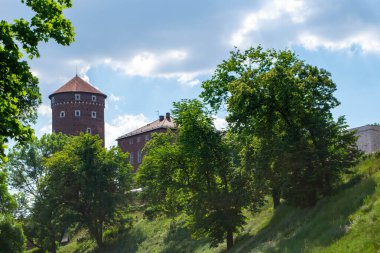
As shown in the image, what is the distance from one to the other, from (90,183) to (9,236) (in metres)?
15.1

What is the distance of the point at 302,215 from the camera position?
30.1 m

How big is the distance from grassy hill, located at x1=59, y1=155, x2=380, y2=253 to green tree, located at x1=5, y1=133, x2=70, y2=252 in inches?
554

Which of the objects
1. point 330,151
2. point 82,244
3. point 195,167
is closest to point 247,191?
point 195,167

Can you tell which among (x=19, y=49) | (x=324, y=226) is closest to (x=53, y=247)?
(x=324, y=226)

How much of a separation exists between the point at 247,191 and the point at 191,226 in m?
4.64

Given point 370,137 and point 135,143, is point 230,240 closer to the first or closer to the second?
point 370,137

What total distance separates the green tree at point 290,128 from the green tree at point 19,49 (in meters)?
16.3

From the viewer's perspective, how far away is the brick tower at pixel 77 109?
313 ft

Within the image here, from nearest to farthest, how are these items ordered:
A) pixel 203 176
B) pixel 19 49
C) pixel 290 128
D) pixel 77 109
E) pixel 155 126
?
pixel 19 49
pixel 290 128
pixel 203 176
pixel 77 109
pixel 155 126

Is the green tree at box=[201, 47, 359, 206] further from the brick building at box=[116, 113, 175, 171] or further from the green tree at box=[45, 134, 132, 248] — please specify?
the brick building at box=[116, 113, 175, 171]

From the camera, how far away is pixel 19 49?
16.6 meters

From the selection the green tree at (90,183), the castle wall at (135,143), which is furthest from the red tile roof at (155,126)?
the green tree at (90,183)

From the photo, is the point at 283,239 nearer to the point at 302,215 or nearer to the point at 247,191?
the point at 302,215

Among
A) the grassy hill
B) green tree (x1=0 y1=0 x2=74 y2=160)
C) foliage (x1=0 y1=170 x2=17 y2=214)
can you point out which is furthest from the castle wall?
green tree (x1=0 y1=0 x2=74 y2=160)
